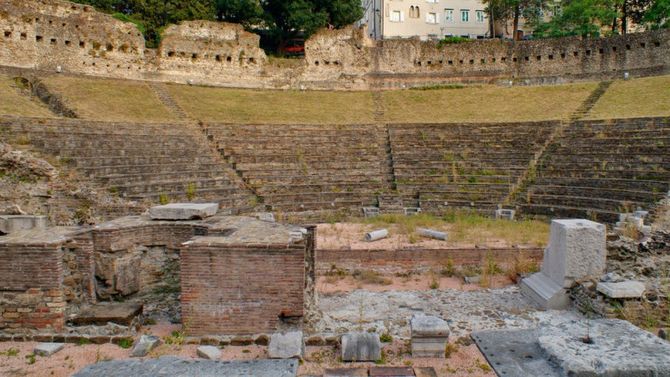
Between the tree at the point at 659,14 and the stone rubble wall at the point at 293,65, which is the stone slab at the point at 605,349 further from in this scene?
the tree at the point at 659,14

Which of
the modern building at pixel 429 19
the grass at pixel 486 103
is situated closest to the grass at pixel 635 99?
the grass at pixel 486 103

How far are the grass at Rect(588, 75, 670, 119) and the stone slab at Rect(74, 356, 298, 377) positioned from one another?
60.3 feet

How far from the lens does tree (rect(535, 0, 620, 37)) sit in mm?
30547

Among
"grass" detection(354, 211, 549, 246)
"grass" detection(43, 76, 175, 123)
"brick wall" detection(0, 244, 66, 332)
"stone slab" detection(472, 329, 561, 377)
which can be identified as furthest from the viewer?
"grass" detection(43, 76, 175, 123)

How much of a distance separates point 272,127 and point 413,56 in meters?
15.1

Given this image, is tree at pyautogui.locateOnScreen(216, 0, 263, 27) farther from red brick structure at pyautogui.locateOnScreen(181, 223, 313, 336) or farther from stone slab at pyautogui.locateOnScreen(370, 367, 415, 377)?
stone slab at pyautogui.locateOnScreen(370, 367, 415, 377)

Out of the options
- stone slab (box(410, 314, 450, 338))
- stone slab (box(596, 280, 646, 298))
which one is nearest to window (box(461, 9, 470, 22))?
stone slab (box(596, 280, 646, 298))

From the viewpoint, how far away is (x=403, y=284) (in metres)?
9.15

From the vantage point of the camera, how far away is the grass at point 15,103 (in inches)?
623

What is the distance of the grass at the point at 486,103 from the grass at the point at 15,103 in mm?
15197

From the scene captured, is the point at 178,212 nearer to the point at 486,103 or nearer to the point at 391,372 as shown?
the point at 391,372

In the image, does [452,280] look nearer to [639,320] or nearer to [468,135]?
[639,320]

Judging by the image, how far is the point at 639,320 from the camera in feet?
20.6

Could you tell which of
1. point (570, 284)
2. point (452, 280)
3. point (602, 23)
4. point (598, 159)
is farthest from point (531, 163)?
point (602, 23)
